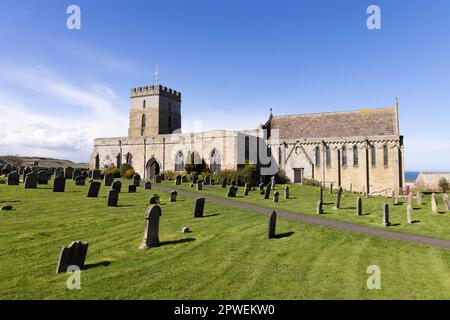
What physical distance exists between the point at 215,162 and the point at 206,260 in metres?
31.3

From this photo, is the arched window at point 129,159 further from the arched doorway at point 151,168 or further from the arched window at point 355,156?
the arched window at point 355,156

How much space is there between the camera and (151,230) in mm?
10398

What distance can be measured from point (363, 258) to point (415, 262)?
152cm

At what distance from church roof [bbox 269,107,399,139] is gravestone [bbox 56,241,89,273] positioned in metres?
36.2

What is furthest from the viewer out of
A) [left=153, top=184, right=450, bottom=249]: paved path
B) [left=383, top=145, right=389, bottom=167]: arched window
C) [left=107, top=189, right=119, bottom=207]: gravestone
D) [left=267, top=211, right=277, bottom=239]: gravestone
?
[left=383, top=145, right=389, bottom=167]: arched window

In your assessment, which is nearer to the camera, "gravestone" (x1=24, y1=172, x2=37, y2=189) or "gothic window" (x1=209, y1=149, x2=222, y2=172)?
"gravestone" (x1=24, y1=172, x2=37, y2=189)

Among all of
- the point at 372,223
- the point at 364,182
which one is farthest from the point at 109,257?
the point at 364,182

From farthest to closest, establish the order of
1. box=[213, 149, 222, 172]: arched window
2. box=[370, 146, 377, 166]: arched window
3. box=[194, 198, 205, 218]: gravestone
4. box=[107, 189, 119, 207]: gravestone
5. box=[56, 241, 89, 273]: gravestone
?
box=[213, 149, 222, 172]: arched window < box=[370, 146, 377, 166]: arched window < box=[107, 189, 119, 207]: gravestone < box=[194, 198, 205, 218]: gravestone < box=[56, 241, 89, 273]: gravestone

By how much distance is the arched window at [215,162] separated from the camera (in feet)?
132

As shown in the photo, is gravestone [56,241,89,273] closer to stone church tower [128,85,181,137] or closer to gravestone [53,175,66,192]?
gravestone [53,175,66,192]

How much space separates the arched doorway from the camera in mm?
45219

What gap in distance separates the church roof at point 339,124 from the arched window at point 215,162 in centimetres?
911

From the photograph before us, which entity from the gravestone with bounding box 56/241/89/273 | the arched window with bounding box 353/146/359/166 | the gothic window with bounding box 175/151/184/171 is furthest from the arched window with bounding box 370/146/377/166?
the gravestone with bounding box 56/241/89/273
